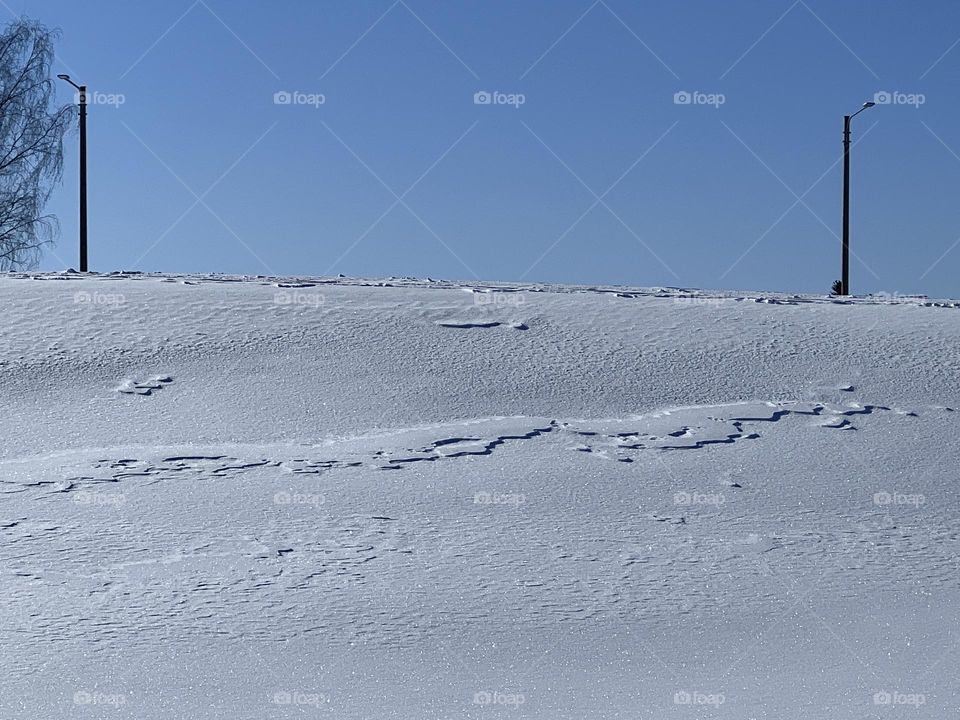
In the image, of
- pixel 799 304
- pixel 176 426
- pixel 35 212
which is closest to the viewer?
pixel 176 426

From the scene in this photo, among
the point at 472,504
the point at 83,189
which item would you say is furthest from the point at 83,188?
the point at 472,504

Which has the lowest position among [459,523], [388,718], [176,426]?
[388,718]

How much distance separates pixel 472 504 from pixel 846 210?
14458mm

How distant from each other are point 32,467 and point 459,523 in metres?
1.97

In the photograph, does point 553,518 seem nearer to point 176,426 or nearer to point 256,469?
point 256,469

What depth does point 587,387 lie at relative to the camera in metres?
5.78

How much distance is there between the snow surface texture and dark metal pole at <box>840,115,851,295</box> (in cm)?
992

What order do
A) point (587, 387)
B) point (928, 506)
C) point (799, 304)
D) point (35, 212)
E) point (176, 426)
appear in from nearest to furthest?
point (928, 506) < point (176, 426) < point (587, 387) < point (799, 304) < point (35, 212)

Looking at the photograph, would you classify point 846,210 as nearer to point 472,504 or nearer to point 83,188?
point 83,188

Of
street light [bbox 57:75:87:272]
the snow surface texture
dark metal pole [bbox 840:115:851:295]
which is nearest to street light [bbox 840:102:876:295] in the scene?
dark metal pole [bbox 840:115:851:295]

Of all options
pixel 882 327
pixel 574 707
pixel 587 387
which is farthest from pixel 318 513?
pixel 882 327

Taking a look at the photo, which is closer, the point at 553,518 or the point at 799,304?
the point at 553,518

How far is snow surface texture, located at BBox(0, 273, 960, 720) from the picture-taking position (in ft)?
9.80

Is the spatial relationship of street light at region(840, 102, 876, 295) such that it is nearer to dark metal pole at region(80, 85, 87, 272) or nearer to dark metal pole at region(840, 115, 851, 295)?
dark metal pole at region(840, 115, 851, 295)
